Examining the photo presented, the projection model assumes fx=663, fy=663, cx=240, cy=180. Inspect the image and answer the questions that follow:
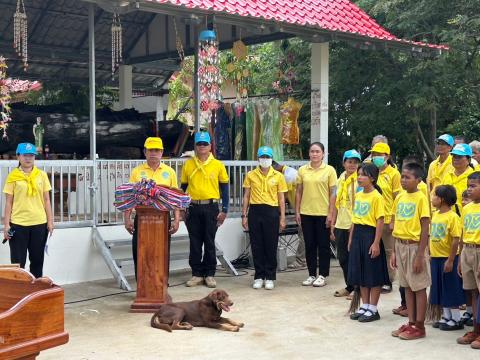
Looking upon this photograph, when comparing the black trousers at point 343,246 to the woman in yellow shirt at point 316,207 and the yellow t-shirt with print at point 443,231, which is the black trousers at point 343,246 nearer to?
the woman in yellow shirt at point 316,207

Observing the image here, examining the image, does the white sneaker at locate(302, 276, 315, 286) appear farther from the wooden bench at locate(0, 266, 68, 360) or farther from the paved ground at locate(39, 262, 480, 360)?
the wooden bench at locate(0, 266, 68, 360)

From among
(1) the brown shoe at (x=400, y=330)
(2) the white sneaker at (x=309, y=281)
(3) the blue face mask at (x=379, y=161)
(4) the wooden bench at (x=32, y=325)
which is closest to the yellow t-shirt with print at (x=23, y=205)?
(2) the white sneaker at (x=309, y=281)

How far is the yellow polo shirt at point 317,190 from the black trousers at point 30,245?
10.0 feet

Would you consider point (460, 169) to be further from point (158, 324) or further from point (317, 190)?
point (158, 324)

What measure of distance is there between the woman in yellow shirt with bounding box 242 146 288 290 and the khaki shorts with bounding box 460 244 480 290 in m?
2.76

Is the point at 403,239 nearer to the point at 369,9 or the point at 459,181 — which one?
the point at 459,181

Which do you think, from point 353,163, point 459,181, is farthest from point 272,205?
point 459,181

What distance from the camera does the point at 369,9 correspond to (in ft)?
41.4

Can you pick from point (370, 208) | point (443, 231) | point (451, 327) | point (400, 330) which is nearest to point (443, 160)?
point (370, 208)

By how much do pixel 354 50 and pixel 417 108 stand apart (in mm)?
1522

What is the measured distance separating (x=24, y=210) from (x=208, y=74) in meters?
3.41

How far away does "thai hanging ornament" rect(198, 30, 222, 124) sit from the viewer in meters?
8.74

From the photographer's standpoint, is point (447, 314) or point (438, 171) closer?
point (447, 314)

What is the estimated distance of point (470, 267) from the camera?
553 centimetres
